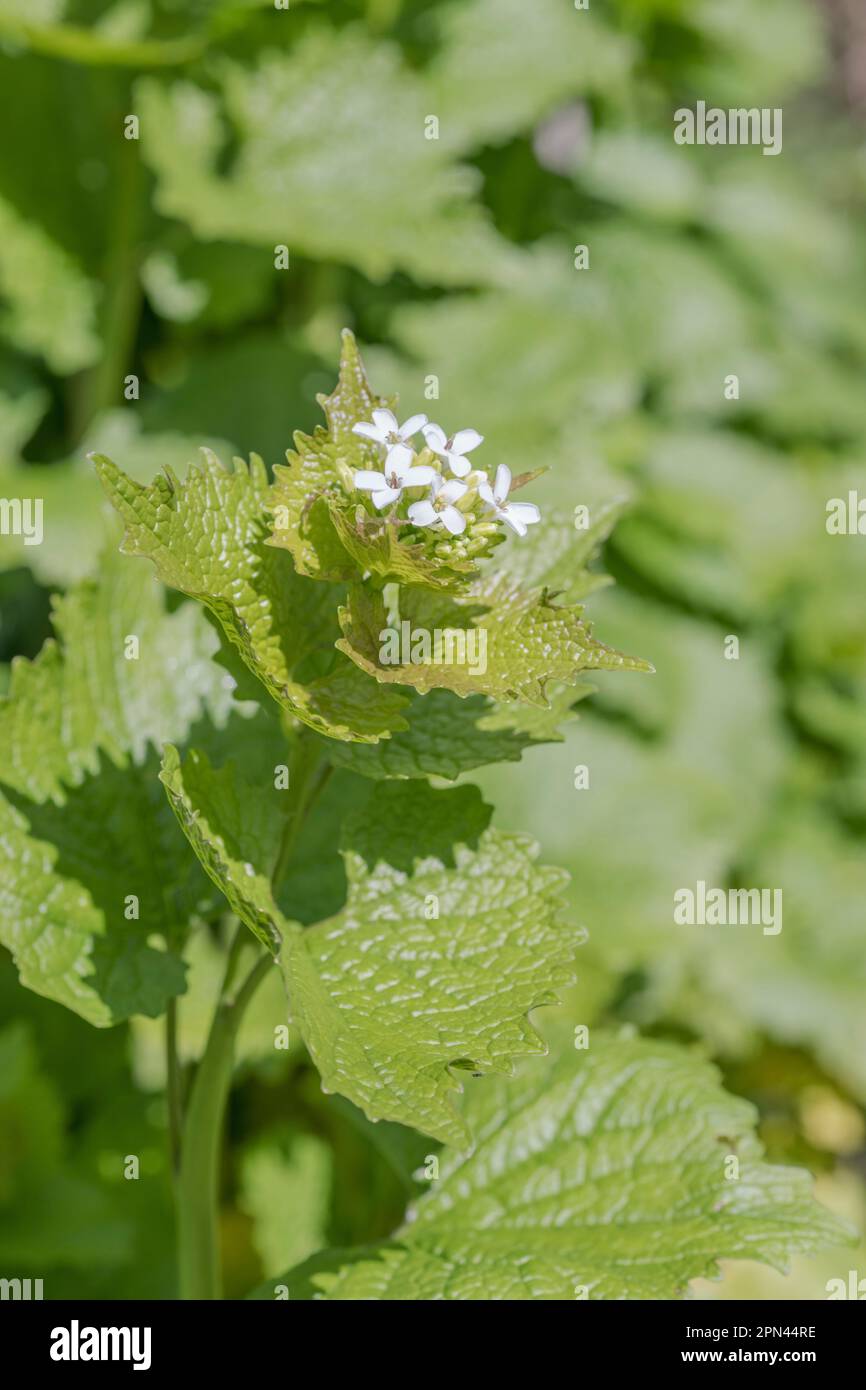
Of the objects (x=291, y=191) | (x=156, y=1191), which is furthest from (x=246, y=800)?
(x=291, y=191)

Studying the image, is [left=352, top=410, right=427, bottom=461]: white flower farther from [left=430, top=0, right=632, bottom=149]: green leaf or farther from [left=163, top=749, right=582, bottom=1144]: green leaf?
[left=430, top=0, right=632, bottom=149]: green leaf

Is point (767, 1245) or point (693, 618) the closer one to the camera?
point (767, 1245)

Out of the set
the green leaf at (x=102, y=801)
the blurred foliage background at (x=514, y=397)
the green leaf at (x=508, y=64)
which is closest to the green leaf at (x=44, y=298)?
the blurred foliage background at (x=514, y=397)

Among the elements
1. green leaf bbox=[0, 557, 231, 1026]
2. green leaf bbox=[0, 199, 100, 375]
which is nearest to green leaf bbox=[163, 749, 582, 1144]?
green leaf bbox=[0, 557, 231, 1026]

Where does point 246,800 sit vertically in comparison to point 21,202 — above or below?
below
